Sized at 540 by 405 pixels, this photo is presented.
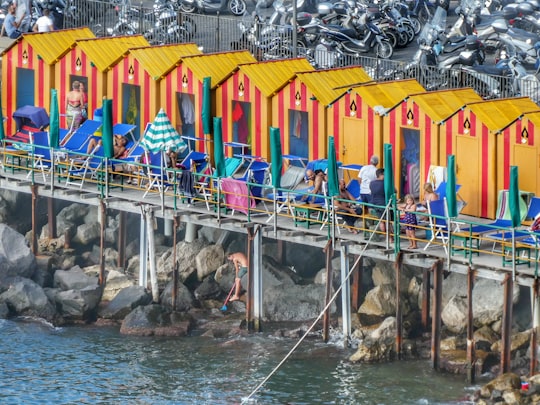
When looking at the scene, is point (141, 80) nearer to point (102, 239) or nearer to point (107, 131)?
point (107, 131)

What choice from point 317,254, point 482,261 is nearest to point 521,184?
point 482,261

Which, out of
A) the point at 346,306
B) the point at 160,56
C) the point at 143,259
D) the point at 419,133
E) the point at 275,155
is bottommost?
the point at 346,306

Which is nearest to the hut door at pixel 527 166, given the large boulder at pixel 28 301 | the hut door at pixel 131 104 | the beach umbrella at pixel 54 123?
the hut door at pixel 131 104

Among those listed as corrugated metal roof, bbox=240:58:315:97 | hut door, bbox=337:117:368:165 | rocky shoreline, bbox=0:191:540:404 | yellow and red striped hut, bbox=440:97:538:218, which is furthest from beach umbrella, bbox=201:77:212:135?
yellow and red striped hut, bbox=440:97:538:218

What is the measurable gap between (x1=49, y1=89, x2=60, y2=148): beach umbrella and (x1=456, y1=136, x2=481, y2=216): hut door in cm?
931

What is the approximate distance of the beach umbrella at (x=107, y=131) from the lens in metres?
51.2

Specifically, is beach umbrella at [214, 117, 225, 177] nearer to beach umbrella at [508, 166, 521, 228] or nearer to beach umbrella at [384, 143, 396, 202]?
beach umbrella at [384, 143, 396, 202]

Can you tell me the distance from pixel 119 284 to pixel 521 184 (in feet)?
32.9

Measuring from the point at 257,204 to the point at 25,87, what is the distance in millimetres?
8879

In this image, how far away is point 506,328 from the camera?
4550 cm

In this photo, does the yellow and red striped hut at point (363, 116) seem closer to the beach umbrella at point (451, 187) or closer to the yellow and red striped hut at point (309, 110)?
the yellow and red striped hut at point (309, 110)

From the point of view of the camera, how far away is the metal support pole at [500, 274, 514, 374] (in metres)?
45.2

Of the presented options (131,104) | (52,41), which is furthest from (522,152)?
(52,41)

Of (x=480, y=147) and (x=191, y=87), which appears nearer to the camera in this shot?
(x=480, y=147)
